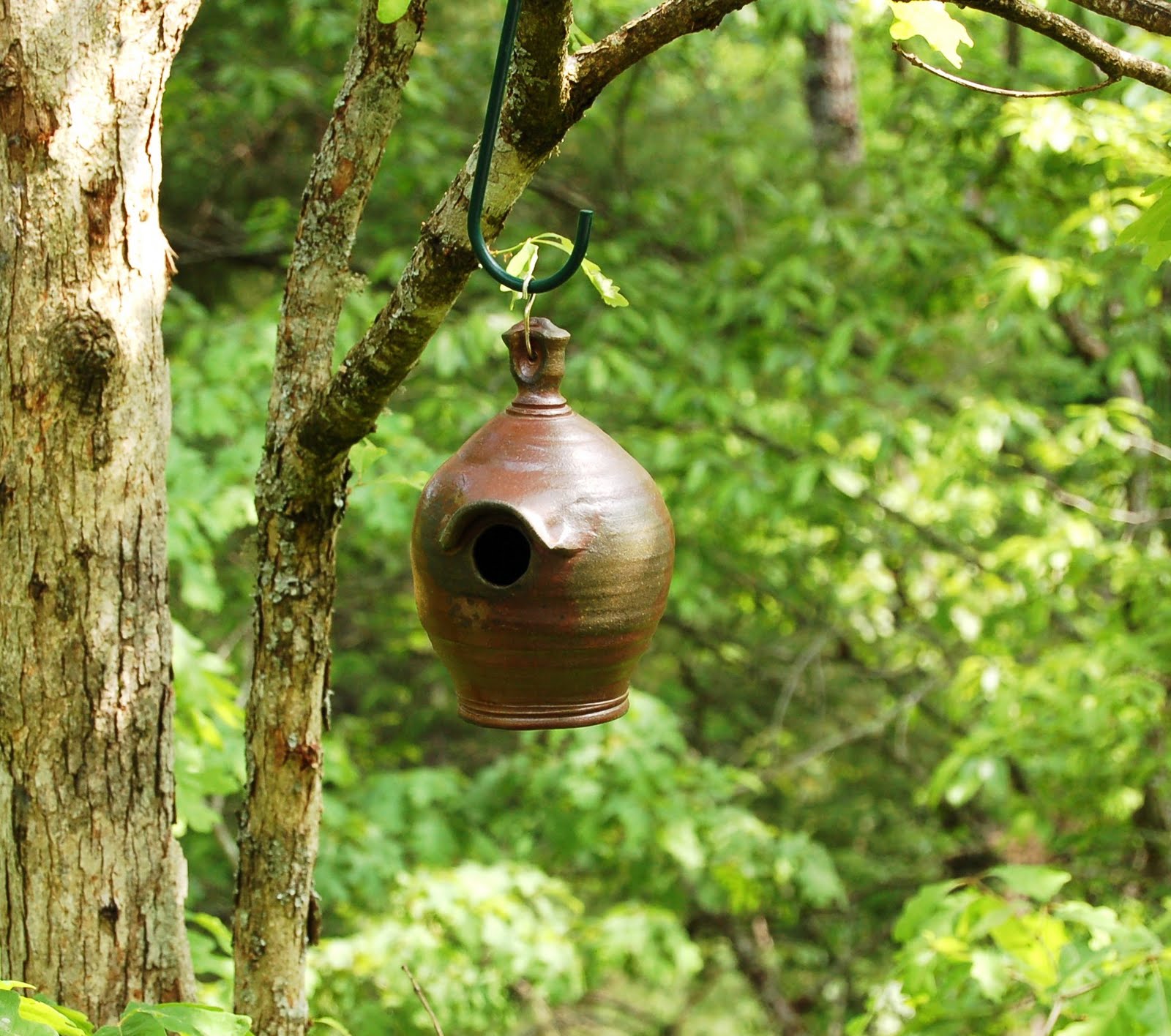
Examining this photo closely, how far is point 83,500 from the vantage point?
5.69 feet

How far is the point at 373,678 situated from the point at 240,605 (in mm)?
1388

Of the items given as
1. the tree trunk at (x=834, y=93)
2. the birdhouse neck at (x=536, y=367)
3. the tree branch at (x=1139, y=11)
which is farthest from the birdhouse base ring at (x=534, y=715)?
the tree trunk at (x=834, y=93)

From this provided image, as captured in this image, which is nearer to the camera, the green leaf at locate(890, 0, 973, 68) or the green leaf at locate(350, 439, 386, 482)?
the green leaf at locate(890, 0, 973, 68)

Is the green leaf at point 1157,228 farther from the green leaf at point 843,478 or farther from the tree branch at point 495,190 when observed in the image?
the green leaf at point 843,478

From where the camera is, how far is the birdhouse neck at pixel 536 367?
5.51 ft

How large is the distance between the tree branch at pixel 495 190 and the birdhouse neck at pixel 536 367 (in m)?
0.12

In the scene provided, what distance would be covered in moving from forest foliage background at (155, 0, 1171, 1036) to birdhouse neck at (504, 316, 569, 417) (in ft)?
4.29

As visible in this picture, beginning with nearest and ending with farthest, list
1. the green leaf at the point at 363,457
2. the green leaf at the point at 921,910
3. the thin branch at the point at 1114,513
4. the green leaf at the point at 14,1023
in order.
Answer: the green leaf at the point at 14,1023 < the green leaf at the point at 363,457 < the green leaf at the point at 921,910 < the thin branch at the point at 1114,513

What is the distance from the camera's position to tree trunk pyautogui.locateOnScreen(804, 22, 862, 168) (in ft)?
18.6

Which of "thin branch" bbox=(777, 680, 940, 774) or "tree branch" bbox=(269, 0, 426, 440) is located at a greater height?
"tree branch" bbox=(269, 0, 426, 440)

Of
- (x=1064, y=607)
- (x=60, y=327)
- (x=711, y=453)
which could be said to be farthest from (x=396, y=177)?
(x=60, y=327)

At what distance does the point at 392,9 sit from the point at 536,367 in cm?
51

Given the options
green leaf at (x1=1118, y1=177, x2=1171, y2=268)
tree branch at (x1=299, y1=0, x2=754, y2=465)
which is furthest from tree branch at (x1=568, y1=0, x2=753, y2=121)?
green leaf at (x1=1118, y1=177, x2=1171, y2=268)

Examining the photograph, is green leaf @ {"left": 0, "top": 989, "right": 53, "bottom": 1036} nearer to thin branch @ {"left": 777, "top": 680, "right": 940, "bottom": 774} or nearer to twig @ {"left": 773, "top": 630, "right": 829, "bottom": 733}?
thin branch @ {"left": 777, "top": 680, "right": 940, "bottom": 774}
